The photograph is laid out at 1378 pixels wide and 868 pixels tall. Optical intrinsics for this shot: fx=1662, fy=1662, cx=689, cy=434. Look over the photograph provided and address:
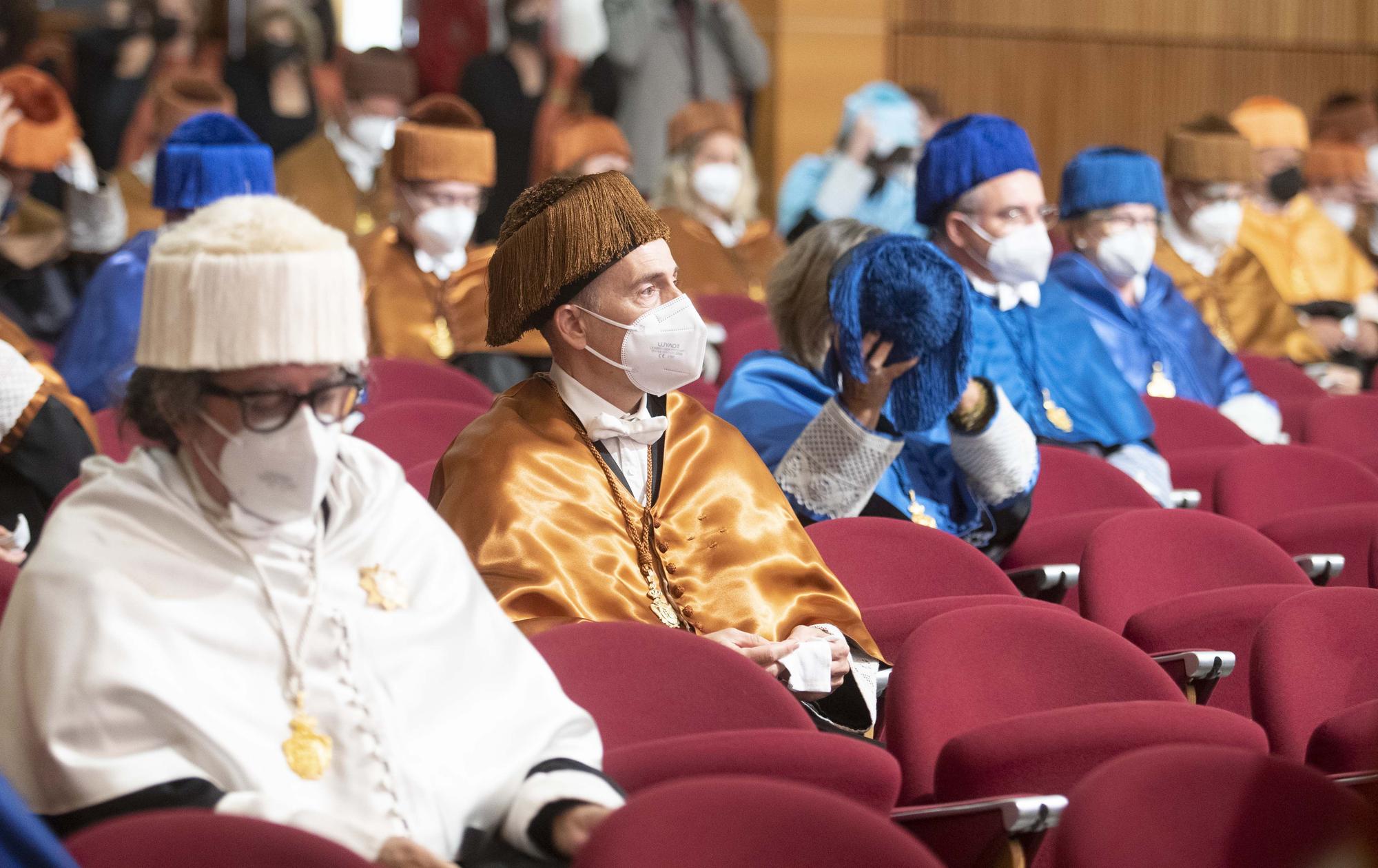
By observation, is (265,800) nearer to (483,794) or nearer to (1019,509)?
(483,794)

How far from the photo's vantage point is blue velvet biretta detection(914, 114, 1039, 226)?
4.13m

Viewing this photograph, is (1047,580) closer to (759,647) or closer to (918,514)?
(918,514)

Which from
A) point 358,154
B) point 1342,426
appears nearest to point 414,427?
point 1342,426

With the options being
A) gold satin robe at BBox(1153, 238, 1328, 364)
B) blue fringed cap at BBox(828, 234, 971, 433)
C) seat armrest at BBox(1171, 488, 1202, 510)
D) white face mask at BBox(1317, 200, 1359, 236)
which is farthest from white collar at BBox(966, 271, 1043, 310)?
white face mask at BBox(1317, 200, 1359, 236)

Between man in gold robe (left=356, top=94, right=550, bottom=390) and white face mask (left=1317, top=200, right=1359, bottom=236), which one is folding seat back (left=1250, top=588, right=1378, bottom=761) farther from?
white face mask (left=1317, top=200, right=1359, bottom=236)

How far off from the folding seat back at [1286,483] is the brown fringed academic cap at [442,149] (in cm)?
263

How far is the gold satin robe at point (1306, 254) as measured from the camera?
758 centimetres

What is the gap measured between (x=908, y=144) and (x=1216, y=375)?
275 cm

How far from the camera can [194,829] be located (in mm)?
1528

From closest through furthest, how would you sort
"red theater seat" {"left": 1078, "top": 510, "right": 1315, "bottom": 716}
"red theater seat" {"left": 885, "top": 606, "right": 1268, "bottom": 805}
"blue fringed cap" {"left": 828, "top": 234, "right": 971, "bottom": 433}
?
"red theater seat" {"left": 885, "top": 606, "right": 1268, "bottom": 805} < "red theater seat" {"left": 1078, "top": 510, "right": 1315, "bottom": 716} < "blue fringed cap" {"left": 828, "top": 234, "right": 971, "bottom": 433}

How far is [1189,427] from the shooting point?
478 cm

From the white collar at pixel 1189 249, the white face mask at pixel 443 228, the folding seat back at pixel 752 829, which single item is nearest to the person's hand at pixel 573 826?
the folding seat back at pixel 752 829

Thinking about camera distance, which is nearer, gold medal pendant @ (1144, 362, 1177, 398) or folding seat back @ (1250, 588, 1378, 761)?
folding seat back @ (1250, 588, 1378, 761)

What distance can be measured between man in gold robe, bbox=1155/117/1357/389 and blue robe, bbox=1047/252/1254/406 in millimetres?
626
